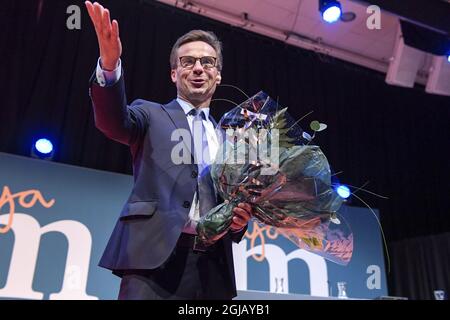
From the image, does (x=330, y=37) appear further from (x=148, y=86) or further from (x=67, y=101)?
(x=67, y=101)

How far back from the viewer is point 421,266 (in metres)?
5.46

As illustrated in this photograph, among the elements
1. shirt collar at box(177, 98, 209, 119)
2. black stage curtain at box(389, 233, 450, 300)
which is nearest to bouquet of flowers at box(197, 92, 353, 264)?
shirt collar at box(177, 98, 209, 119)

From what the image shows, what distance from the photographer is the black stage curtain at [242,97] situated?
3.68 m

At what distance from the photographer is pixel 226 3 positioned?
14.5 feet

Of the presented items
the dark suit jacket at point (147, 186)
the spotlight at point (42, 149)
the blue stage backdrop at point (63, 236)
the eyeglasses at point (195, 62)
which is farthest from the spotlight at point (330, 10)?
the dark suit jacket at point (147, 186)

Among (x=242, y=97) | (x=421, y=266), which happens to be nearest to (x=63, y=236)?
(x=242, y=97)

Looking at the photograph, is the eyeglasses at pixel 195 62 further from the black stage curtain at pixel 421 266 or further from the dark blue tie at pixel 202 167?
the black stage curtain at pixel 421 266

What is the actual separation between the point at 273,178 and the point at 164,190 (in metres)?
0.29

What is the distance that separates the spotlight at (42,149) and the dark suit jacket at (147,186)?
8.14 ft

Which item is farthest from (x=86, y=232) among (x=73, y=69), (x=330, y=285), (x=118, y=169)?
(x=330, y=285)

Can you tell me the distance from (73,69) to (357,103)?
311cm

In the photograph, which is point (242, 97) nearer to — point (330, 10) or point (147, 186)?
point (330, 10)

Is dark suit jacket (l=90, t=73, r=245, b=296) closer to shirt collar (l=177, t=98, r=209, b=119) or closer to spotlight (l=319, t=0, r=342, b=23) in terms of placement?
shirt collar (l=177, t=98, r=209, b=119)

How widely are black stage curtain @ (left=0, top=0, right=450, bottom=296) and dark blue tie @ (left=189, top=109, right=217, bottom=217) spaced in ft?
8.80
